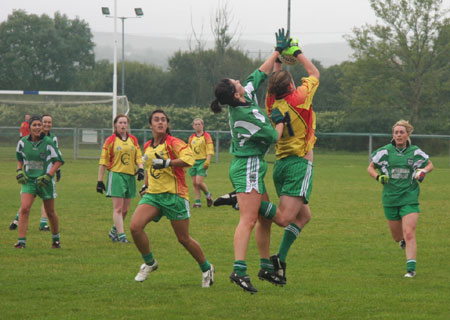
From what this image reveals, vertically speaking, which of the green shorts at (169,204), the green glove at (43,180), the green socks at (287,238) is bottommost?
the green socks at (287,238)

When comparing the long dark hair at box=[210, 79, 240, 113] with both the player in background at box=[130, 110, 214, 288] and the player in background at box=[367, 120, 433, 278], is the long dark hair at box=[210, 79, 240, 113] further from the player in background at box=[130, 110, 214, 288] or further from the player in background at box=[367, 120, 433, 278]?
the player in background at box=[367, 120, 433, 278]

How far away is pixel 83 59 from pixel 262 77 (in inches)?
3039

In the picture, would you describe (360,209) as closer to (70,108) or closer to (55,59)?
(70,108)

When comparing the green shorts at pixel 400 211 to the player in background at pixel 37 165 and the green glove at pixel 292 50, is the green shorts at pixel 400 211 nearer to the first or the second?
the green glove at pixel 292 50

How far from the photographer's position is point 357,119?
4472 cm

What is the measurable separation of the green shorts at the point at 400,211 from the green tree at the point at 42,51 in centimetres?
6733

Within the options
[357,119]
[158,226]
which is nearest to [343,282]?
[158,226]

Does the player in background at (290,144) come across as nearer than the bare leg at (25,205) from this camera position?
Yes

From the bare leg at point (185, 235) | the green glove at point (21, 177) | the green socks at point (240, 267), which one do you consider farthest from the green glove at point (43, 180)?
the green socks at point (240, 267)

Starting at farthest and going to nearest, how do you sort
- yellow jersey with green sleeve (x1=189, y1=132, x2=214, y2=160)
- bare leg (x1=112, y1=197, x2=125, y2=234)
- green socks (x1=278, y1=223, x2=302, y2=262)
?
yellow jersey with green sleeve (x1=189, y1=132, x2=214, y2=160) < bare leg (x1=112, y1=197, x2=125, y2=234) < green socks (x1=278, y1=223, x2=302, y2=262)

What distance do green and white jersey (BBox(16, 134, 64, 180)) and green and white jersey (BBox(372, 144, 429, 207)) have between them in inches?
181

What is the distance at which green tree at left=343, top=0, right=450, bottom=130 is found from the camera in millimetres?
47219

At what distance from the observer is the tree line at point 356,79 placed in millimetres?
46622

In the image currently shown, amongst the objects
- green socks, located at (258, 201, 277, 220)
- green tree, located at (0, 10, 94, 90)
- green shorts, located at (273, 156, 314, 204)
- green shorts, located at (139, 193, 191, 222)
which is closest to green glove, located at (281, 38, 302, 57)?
green shorts, located at (273, 156, 314, 204)
